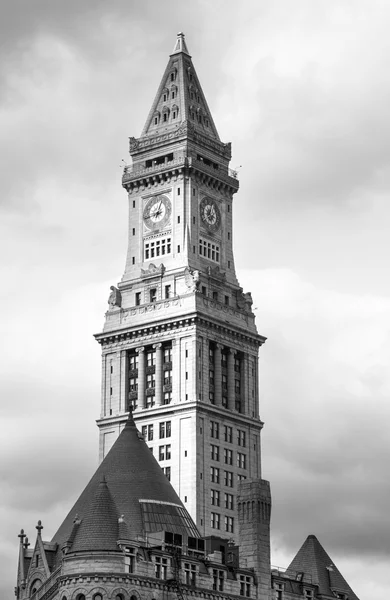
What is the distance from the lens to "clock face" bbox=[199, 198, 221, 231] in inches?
7682

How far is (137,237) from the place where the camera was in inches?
7721

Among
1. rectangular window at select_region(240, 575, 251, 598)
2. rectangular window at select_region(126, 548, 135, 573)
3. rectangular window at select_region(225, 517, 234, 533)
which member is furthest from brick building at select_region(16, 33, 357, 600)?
rectangular window at select_region(126, 548, 135, 573)

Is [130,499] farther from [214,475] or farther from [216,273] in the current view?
[216,273]

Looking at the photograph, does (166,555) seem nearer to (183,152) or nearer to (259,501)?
(259,501)

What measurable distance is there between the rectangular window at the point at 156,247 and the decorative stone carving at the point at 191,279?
180 inches

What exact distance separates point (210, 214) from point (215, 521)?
1449 inches

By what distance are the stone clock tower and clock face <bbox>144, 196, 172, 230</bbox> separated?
114 millimetres

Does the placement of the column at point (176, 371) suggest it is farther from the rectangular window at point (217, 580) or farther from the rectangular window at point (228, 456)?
the rectangular window at point (217, 580)

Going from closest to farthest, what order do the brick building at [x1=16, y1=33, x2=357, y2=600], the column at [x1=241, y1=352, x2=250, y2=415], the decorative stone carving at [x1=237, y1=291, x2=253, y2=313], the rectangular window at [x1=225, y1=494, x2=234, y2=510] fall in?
the brick building at [x1=16, y1=33, x2=357, y2=600]
the rectangular window at [x1=225, y1=494, x2=234, y2=510]
the column at [x1=241, y1=352, x2=250, y2=415]
the decorative stone carving at [x1=237, y1=291, x2=253, y2=313]

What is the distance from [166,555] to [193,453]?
147 ft

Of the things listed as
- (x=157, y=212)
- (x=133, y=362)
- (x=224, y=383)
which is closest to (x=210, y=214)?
(x=157, y=212)

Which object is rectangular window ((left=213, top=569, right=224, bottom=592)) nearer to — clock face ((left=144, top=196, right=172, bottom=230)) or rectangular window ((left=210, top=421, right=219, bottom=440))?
rectangular window ((left=210, top=421, right=219, bottom=440))

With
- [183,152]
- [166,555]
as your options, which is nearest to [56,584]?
[166,555]

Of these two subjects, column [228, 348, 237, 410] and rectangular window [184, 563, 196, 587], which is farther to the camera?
column [228, 348, 237, 410]
